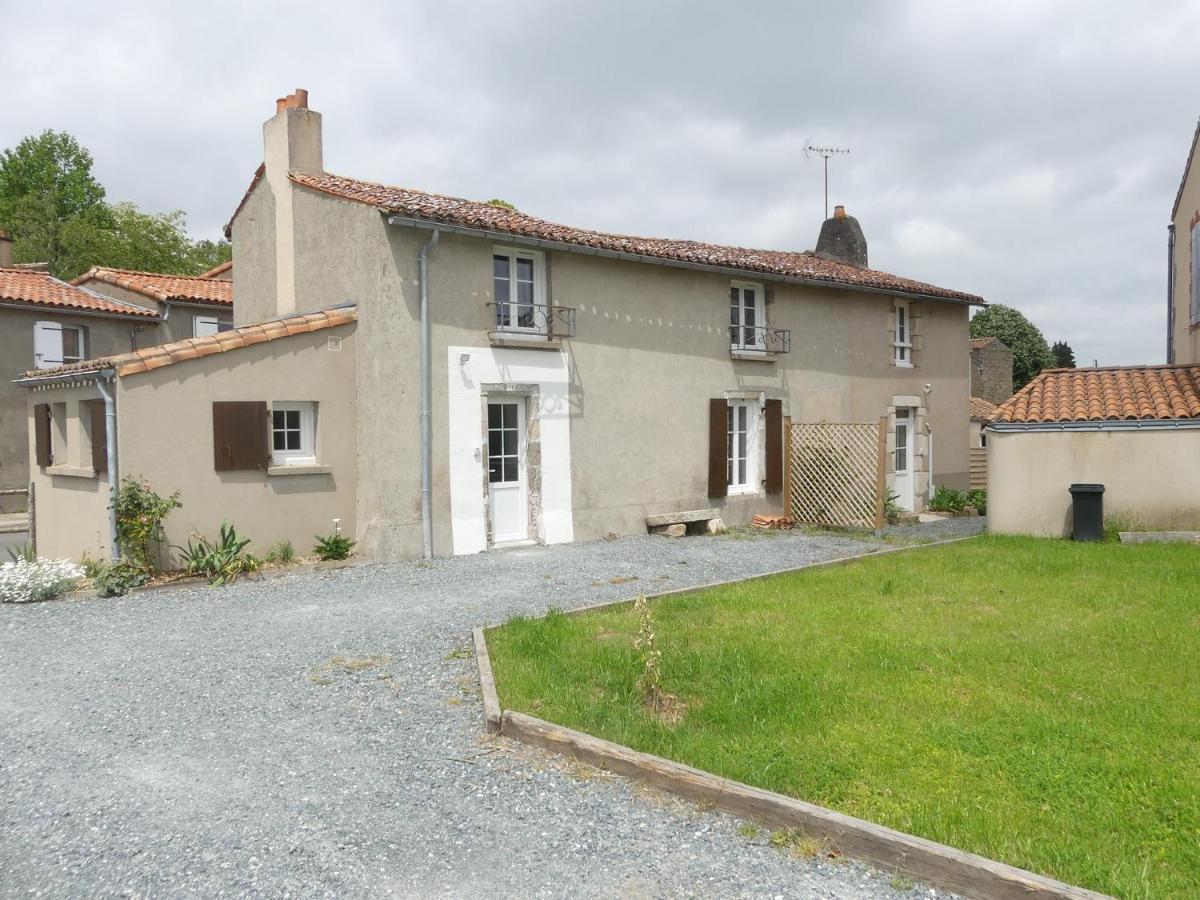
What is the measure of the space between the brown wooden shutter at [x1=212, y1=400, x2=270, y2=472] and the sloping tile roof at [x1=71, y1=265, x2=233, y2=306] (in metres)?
12.0

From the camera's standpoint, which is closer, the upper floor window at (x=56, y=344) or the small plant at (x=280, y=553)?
the small plant at (x=280, y=553)

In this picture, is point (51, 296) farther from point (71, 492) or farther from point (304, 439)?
point (304, 439)

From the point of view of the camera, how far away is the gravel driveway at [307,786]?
3.31 m

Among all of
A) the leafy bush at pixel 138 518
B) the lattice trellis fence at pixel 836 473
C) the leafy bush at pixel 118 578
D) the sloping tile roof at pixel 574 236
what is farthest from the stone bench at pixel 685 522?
the leafy bush at pixel 118 578

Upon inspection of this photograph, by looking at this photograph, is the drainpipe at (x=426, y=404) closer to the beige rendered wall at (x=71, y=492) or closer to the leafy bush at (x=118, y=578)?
the leafy bush at (x=118, y=578)

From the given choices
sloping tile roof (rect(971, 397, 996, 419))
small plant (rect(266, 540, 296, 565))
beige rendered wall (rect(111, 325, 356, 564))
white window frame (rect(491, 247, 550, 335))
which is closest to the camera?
beige rendered wall (rect(111, 325, 356, 564))

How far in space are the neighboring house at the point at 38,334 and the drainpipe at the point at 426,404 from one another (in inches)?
467

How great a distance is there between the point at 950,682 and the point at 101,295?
73.2 feet

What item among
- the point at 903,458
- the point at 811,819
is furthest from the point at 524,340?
the point at 903,458

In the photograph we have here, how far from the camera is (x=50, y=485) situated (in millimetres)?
11180

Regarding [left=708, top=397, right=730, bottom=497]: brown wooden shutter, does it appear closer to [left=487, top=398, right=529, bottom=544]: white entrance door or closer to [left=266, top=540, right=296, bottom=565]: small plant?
[left=487, top=398, right=529, bottom=544]: white entrance door

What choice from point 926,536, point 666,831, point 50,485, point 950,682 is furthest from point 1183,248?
point 50,485

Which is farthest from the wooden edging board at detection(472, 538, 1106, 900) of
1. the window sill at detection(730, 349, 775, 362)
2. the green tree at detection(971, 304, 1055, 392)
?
the green tree at detection(971, 304, 1055, 392)

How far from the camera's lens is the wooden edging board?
303 cm
